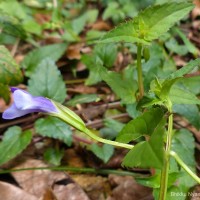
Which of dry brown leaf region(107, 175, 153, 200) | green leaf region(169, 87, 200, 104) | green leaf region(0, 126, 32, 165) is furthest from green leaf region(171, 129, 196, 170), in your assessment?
green leaf region(0, 126, 32, 165)

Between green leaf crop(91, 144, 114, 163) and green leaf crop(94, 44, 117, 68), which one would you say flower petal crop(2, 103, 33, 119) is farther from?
green leaf crop(94, 44, 117, 68)

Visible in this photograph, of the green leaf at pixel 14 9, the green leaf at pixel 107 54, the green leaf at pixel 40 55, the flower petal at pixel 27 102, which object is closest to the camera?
the flower petal at pixel 27 102

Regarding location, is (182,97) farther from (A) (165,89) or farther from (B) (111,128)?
(B) (111,128)

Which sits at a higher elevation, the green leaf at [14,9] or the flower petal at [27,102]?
the green leaf at [14,9]

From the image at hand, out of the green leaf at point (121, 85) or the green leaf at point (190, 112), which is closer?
the green leaf at point (121, 85)

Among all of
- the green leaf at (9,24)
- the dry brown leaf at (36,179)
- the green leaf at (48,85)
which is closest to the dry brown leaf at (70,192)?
the dry brown leaf at (36,179)

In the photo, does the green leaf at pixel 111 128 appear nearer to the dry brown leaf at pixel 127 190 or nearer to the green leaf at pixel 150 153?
the dry brown leaf at pixel 127 190
